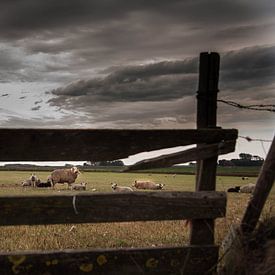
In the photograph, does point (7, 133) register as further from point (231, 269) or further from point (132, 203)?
point (231, 269)

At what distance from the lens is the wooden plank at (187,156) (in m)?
5.90

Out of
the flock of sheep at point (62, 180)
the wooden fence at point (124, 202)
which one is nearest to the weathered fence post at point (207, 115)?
the wooden fence at point (124, 202)

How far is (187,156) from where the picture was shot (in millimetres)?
5984

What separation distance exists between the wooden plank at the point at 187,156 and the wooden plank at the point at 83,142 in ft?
0.41

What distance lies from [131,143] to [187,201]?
0.94 m

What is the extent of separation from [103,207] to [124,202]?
0.80 feet

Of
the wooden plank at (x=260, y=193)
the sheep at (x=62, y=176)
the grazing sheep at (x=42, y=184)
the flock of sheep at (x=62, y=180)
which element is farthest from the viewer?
the sheep at (x=62, y=176)

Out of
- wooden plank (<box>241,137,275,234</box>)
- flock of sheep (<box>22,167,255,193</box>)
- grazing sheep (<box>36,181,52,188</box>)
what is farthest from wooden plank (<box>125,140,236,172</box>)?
grazing sheep (<box>36,181,52,188</box>)

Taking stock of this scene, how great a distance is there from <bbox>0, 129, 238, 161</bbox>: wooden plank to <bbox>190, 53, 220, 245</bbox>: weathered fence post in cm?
26

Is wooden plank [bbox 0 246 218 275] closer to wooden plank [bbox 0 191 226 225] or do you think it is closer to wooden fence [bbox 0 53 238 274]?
wooden fence [bbox 0 53 238 274]

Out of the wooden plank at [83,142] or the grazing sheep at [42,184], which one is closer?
the wooden plank at [83,142]

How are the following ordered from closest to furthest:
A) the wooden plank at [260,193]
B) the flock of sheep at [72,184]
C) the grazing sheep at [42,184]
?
1. the wooden plank at [260,193]
2. the flock of sheep at [72,184]
3. the grazing sheep at [42,184]

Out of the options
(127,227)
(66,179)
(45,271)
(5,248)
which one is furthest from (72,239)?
(66,179)

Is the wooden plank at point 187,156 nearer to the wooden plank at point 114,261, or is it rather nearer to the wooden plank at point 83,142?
the wooden plank at point 83,142
